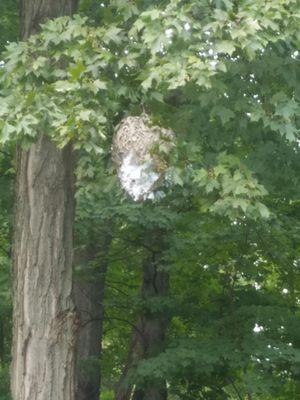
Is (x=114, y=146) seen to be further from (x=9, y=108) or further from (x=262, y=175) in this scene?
(x=262, y=175)

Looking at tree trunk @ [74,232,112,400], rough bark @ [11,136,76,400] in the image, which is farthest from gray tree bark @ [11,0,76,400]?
tree trunk @ [74,232,112,400]

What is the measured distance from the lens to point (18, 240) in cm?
737

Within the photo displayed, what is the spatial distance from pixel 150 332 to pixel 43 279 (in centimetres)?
517

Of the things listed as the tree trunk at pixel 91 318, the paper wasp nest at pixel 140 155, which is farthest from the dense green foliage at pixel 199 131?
the tree trunk at pixel 91 318

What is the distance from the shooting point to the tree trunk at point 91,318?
40.2 feet

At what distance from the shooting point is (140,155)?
241 inches

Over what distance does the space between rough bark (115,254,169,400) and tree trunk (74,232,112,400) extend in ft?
2.06

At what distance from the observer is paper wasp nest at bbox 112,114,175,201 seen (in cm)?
612

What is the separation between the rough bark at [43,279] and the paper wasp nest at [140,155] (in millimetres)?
1186

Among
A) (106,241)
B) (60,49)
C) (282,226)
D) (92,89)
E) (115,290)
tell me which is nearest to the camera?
(92,89)

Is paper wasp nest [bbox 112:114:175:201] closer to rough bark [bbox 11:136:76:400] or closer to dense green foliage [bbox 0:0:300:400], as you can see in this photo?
dense green foliage [bbox 0:0:300:400]

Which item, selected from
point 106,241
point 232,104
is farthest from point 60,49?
point 106,241

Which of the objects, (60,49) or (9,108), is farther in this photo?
(60,49)

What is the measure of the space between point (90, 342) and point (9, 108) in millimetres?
8107
